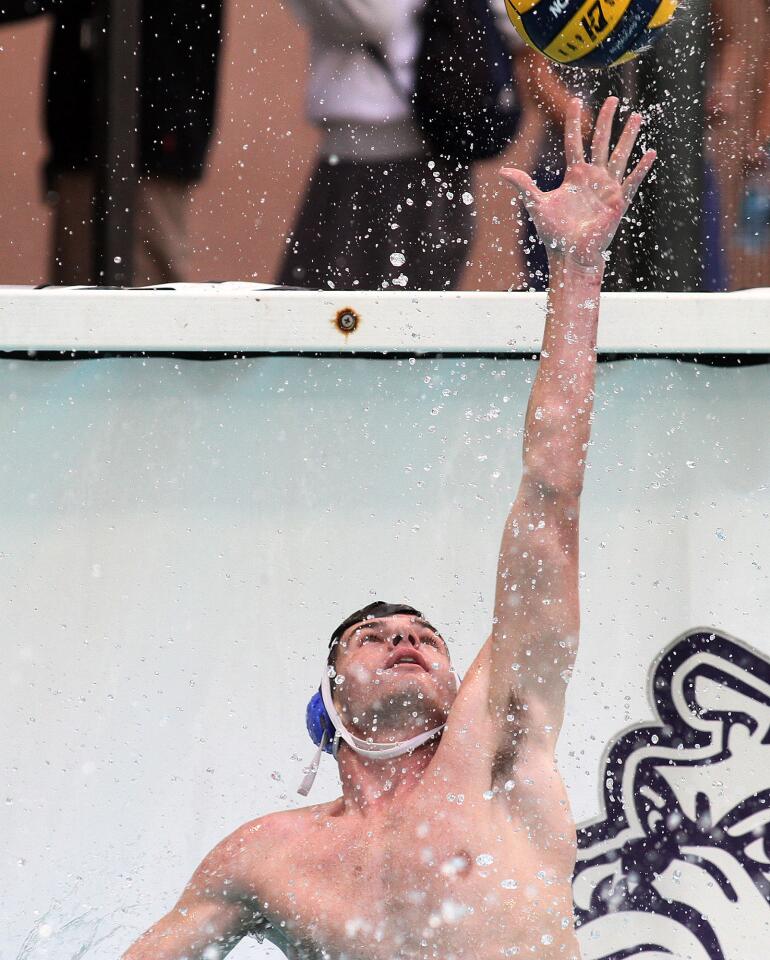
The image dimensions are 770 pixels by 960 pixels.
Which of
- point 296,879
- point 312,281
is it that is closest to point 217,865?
point 296,879

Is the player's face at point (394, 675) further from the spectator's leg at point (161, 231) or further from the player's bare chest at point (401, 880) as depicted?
the spectator's leg at point (161, 231)

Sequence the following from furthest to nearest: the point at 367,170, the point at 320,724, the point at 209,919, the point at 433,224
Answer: the point at 433,224 < the point at 367,170 < the point at 320,724 < the point at 209,919

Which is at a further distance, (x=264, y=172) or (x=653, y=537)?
(x=264, y=172)

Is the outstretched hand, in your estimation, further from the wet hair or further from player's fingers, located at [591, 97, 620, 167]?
the wet hair

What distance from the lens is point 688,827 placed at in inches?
90.5

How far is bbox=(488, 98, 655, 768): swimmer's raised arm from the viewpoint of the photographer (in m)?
1.70

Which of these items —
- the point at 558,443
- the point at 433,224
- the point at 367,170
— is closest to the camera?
the point at 558,443

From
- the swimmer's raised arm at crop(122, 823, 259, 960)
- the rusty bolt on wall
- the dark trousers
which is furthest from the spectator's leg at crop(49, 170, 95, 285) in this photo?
the swimmer's raised arm at crop(122, 823, 259, 960)

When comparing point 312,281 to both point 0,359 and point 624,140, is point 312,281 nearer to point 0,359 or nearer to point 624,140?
point 0,359

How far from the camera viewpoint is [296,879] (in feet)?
6.15

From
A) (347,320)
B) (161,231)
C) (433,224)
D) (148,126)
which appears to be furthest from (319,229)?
(347,320)

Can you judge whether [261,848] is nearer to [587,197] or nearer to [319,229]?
[587,197]

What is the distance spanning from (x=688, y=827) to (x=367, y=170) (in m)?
2.01

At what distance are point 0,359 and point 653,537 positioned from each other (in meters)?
1.42
